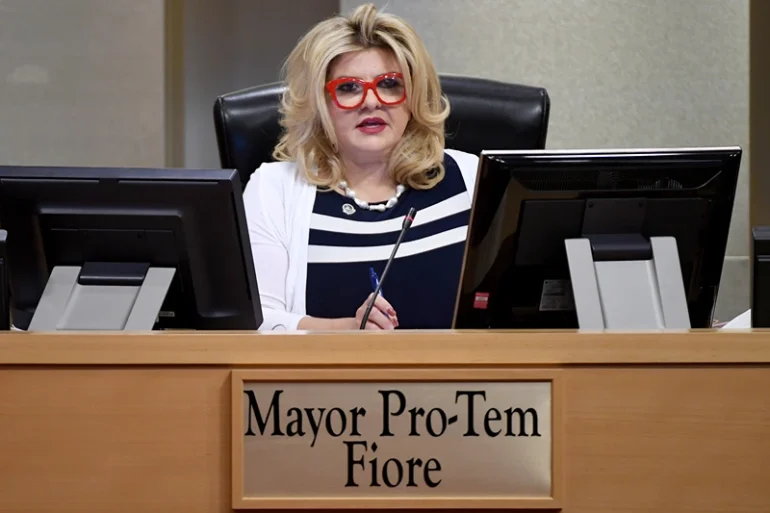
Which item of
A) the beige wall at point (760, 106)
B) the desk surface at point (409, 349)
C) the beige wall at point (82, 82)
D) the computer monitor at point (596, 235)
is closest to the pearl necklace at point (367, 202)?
the computer monitor at point (596, 235)

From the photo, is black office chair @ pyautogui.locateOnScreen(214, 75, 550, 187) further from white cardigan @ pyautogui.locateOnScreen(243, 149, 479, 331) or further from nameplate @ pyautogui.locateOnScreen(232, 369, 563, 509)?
nameplate @ pyautogui.locateOnScreen(232, 369, 563, 509)

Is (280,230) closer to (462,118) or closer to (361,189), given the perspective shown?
(361,189)

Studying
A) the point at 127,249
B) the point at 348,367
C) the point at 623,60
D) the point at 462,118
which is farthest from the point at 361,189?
the point at 348,367

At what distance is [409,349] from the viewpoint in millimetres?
921

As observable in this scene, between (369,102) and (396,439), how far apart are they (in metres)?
1.22

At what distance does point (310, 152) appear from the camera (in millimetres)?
2113

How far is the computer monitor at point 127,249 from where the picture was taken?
4.13 feet

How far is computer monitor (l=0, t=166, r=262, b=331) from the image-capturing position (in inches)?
49.6

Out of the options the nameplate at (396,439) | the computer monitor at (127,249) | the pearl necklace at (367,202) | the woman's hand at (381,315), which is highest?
the pearl necklace at (367,202)

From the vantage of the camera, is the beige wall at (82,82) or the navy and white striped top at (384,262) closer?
the navy and white striped top at (384,262)

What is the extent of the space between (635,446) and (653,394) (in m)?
0.05

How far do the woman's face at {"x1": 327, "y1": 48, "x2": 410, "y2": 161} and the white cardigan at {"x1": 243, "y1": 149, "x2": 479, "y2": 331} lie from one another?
16cm

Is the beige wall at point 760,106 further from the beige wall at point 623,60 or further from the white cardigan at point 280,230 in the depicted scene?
the white cardigan at point 280,230

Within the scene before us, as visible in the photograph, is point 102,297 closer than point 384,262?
Yes
